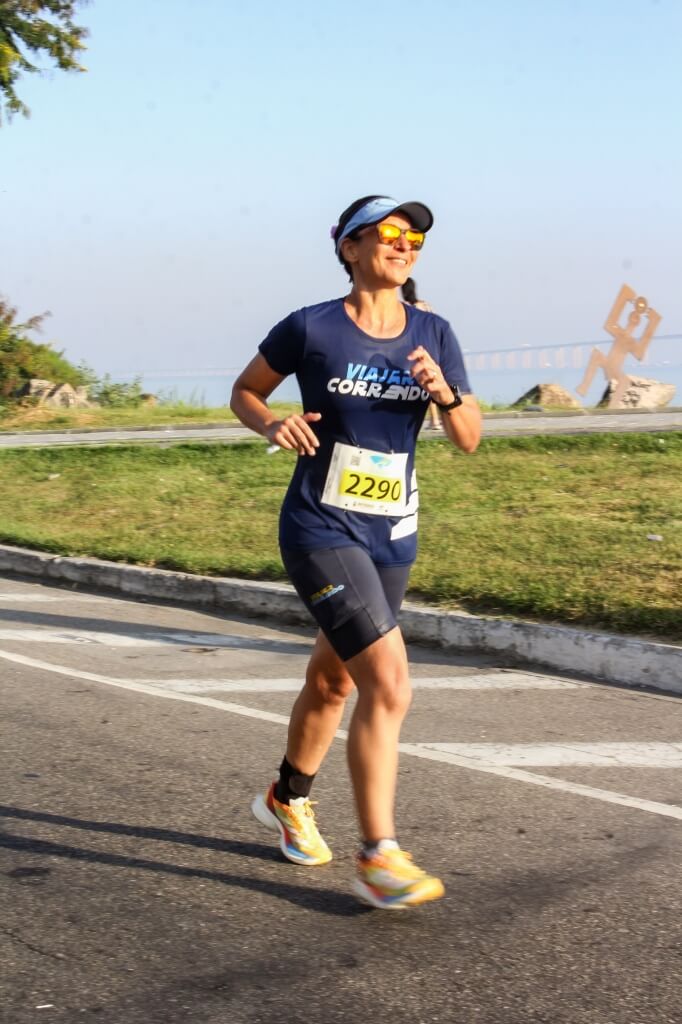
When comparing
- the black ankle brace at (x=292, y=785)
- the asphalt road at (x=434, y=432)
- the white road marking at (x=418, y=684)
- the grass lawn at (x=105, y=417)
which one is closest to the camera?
the black ankle brace at (x=292, y=785)

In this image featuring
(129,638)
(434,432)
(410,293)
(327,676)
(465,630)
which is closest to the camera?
(327,676)

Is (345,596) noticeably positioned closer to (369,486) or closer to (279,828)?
(369,486)

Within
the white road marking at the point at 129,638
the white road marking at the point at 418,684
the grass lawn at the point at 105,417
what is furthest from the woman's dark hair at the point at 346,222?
the grass lawn at the point at 105,417

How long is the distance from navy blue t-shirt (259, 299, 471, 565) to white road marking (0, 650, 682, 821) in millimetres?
1507

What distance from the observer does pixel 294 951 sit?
3703 mm

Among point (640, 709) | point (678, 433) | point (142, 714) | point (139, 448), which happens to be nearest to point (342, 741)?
point (142, 714)

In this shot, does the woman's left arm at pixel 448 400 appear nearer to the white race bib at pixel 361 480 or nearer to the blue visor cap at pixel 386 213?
the white race bib at pixel 361 480

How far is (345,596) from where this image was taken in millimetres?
4047

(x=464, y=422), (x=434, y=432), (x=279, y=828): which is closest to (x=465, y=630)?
(x=279, y=828)

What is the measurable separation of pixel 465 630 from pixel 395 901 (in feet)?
14.2

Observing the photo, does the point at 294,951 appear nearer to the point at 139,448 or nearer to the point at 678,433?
the point at 678,433

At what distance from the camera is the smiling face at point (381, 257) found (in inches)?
161

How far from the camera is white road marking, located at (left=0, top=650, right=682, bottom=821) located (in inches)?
201

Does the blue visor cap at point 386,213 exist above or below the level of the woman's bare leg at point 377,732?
above
